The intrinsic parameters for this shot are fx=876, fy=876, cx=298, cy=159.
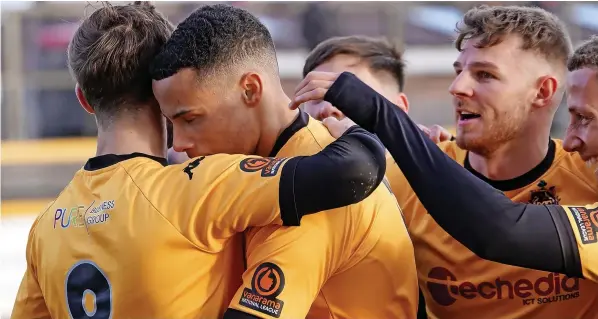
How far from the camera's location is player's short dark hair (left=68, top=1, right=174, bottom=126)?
269 centimetres

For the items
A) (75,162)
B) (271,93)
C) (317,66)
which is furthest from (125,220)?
(75,162)

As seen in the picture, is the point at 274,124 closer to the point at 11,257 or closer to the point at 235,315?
the point at 235,315

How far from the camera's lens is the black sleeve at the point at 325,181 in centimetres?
234

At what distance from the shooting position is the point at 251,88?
2686 mm

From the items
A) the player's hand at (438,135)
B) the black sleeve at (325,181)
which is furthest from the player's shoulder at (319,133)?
the player's hand at (438,135)

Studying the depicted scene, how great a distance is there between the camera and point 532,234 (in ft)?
8.13

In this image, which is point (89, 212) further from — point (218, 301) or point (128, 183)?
point (218, 301)

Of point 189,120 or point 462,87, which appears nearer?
point 189,120

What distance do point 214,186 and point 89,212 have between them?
0.41 meters

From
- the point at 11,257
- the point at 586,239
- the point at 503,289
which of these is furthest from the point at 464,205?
the point at 11,257

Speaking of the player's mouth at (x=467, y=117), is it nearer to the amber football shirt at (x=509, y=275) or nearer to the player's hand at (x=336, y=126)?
the amber football shirt at (x=509, y=275)

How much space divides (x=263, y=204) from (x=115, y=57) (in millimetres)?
707

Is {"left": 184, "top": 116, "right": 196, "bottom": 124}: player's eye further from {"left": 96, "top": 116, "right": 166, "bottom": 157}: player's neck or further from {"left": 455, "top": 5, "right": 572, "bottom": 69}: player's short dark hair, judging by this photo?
{"left": 455, "top": 5, "right": 572, "bottom": 69}: player's short dark hair

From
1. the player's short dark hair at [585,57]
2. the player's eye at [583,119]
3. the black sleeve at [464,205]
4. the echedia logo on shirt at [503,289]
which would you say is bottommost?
the echedia logo on shirt at [503,289]
